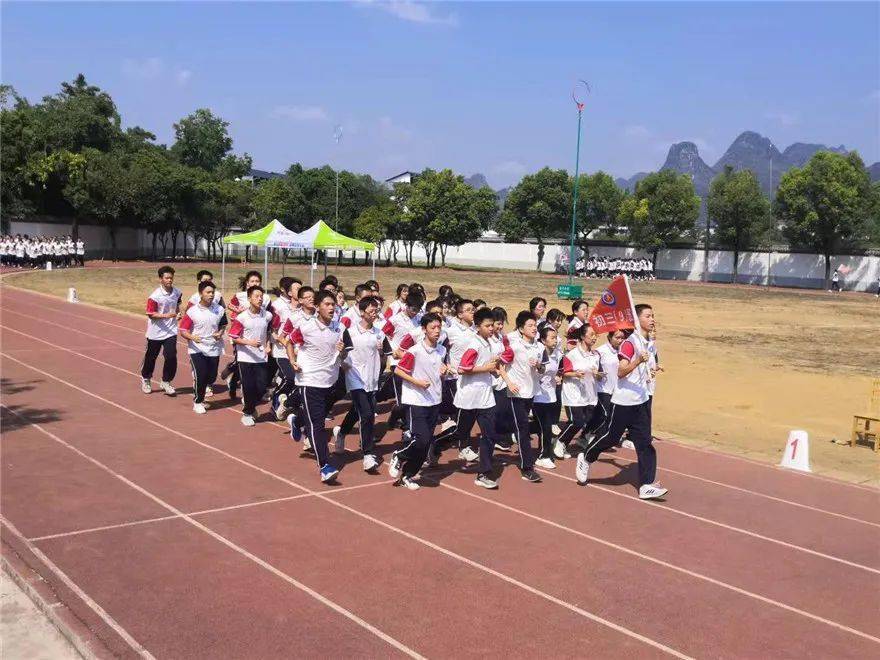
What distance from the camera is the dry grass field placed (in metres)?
11.1

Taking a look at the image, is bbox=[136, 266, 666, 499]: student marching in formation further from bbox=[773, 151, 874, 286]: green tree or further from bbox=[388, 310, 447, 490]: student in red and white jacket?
bbox=[773, 151, 874, 286]: green tree

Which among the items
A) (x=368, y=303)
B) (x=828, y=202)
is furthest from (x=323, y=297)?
(x=828, y=202)

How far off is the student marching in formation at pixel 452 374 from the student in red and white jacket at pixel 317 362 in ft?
0.03

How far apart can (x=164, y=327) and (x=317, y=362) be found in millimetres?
4412

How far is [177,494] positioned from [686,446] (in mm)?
6250

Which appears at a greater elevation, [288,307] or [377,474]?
[288,307]

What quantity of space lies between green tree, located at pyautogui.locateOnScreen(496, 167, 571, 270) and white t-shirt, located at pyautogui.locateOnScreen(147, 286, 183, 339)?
51.0 m

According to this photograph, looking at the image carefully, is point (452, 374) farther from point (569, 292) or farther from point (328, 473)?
point (569, 292)

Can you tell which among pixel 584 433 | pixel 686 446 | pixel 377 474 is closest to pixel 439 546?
pixel 377 474

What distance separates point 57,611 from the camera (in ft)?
15.6

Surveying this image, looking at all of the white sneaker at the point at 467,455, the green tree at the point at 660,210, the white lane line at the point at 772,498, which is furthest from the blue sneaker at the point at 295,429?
the green tree at the point at 660,210

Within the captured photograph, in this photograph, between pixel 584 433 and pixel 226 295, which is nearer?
pixel 584 433

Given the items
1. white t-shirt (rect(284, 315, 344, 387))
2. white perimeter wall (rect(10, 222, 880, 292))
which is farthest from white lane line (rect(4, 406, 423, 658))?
white perimeter wall (rect(10, 222, 880, 292))

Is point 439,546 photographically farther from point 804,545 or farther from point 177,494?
point 804,545
